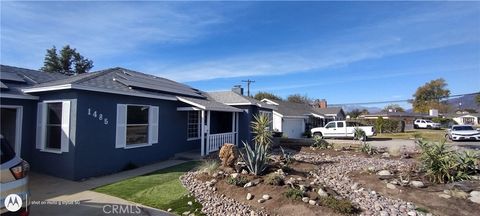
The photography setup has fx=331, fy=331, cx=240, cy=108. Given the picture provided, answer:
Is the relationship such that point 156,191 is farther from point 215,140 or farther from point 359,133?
point 359,133

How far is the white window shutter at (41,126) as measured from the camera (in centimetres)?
1122

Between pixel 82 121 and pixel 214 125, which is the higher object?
pixel 82 121

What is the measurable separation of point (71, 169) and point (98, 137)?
1.33m

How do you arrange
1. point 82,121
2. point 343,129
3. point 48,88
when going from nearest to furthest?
point 82,121 → point 48,88 → point 343,129

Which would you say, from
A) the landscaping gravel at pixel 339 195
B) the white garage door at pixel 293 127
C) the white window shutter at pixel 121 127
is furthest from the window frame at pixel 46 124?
the white garage door at pixel 293 127

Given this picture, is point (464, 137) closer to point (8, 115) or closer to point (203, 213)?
point (203, 213)

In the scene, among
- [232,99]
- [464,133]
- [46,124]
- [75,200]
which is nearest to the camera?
[75,200]

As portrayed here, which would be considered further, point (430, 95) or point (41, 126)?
point (430, 95)

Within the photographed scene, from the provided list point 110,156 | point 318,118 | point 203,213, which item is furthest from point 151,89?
point 318,118

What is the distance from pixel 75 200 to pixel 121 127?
4495mm

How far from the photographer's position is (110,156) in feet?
38.1

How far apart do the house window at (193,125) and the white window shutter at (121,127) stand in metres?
5.09

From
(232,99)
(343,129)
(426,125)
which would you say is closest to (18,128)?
(232,99)

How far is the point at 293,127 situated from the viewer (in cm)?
3591
